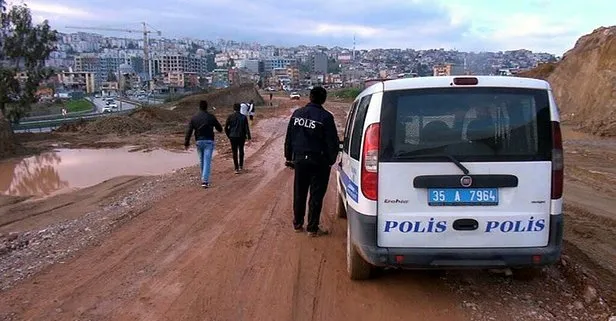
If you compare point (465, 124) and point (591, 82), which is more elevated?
point (591, 82)

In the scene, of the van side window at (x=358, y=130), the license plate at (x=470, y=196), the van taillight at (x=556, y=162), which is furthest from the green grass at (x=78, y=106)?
the van taillight at (x=556, y=162)

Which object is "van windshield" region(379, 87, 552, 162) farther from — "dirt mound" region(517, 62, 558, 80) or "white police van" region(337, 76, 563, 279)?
"dirt mound" region(517, 62, 558, 80)

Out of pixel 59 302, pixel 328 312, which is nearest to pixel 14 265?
pixel 59 302

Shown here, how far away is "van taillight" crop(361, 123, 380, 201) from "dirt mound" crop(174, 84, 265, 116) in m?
44.7

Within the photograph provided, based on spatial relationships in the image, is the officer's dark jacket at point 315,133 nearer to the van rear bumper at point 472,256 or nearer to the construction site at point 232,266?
the construction site at point 232,266

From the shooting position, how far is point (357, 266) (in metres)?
5.42

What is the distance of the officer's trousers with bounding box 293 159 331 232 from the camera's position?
6.87m

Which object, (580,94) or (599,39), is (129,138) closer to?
(580,94)

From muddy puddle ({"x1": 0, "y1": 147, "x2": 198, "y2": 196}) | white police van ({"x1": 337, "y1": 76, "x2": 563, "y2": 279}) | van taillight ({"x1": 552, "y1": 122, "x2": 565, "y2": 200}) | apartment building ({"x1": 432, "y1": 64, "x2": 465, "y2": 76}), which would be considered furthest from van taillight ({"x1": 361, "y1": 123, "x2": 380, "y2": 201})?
muddy puddle ({"x1": 0, "y1": 147, "x2": 198, "y2": 196})

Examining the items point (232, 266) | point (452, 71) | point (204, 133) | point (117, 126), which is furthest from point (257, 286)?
point (117, 126)

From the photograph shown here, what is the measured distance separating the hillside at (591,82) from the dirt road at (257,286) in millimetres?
21309

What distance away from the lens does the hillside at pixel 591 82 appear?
1056 inches

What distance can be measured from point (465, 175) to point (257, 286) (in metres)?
2.25

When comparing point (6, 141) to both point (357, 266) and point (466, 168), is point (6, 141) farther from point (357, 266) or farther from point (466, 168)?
point (466, 168)
